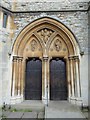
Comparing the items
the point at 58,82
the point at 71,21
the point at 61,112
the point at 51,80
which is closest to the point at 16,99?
the point at 51,80

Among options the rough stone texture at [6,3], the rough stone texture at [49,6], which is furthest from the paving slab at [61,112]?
the rough stone texture at [6,3]

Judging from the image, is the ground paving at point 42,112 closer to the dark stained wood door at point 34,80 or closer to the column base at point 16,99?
the column base at point 16,99

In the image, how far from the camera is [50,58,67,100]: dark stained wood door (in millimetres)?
6302

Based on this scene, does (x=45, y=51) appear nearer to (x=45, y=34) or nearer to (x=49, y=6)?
(x=45, y=34)

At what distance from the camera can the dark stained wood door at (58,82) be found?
6.30m

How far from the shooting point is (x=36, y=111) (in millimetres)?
5500

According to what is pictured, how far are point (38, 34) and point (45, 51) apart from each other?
70 cm

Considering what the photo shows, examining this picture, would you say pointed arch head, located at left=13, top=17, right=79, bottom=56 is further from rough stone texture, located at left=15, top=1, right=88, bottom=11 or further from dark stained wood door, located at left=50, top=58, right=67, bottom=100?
dark stained wood door, located at left=50, top=58, right=67, bottom=100

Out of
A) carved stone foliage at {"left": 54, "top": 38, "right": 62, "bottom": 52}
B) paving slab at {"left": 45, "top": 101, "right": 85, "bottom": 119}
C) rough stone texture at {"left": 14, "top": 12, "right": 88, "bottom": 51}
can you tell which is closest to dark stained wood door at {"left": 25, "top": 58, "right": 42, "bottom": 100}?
carved stone foliage at {"left": 54, "top": 38, "right": 62, "bottom": 52}

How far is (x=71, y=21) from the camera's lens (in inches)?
240

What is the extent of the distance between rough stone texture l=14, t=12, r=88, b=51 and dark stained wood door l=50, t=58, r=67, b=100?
44.7 inches

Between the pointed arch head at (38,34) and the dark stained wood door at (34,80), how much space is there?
0.61 meters

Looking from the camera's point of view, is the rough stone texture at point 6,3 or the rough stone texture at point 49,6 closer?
the rough stone texture at point 6,3

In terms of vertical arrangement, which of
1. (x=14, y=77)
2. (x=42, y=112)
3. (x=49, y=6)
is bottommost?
(x=42, y=112)
